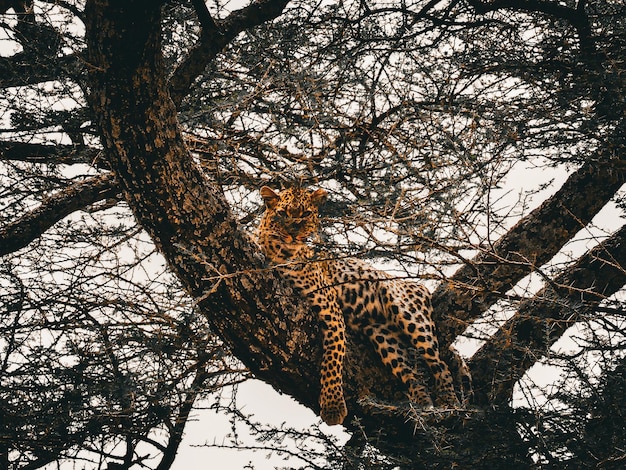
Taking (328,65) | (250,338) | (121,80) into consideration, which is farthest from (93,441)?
(328,65)

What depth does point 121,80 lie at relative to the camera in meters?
3.43

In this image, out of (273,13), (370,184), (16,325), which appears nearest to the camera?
(370,184)

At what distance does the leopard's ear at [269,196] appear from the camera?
187 inches

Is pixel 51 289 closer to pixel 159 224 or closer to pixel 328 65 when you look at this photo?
pixel 159 224

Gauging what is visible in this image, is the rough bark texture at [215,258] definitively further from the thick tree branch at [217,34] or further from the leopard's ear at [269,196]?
the leopard's ear at [269,196]

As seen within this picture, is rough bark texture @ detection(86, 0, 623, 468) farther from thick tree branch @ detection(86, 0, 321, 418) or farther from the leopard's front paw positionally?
the leopard's front paw

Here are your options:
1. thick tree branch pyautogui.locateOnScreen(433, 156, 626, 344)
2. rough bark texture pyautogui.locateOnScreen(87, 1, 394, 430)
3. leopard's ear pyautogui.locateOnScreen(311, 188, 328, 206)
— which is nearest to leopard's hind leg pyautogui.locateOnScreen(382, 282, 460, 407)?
thick tree branch pyautogui.locateOnScreen(433, 156, 626, 344)

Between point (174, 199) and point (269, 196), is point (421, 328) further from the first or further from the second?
point (174, 199)

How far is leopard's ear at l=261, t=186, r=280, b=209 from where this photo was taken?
15.6 ft

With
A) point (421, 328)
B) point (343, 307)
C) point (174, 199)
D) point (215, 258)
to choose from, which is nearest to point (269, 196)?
point (343, 307)

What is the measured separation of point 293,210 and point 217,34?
1169mm

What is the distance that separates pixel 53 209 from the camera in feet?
17.2

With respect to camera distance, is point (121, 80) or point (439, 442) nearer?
point (121, 80)

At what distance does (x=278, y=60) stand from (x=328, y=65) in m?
0.35
